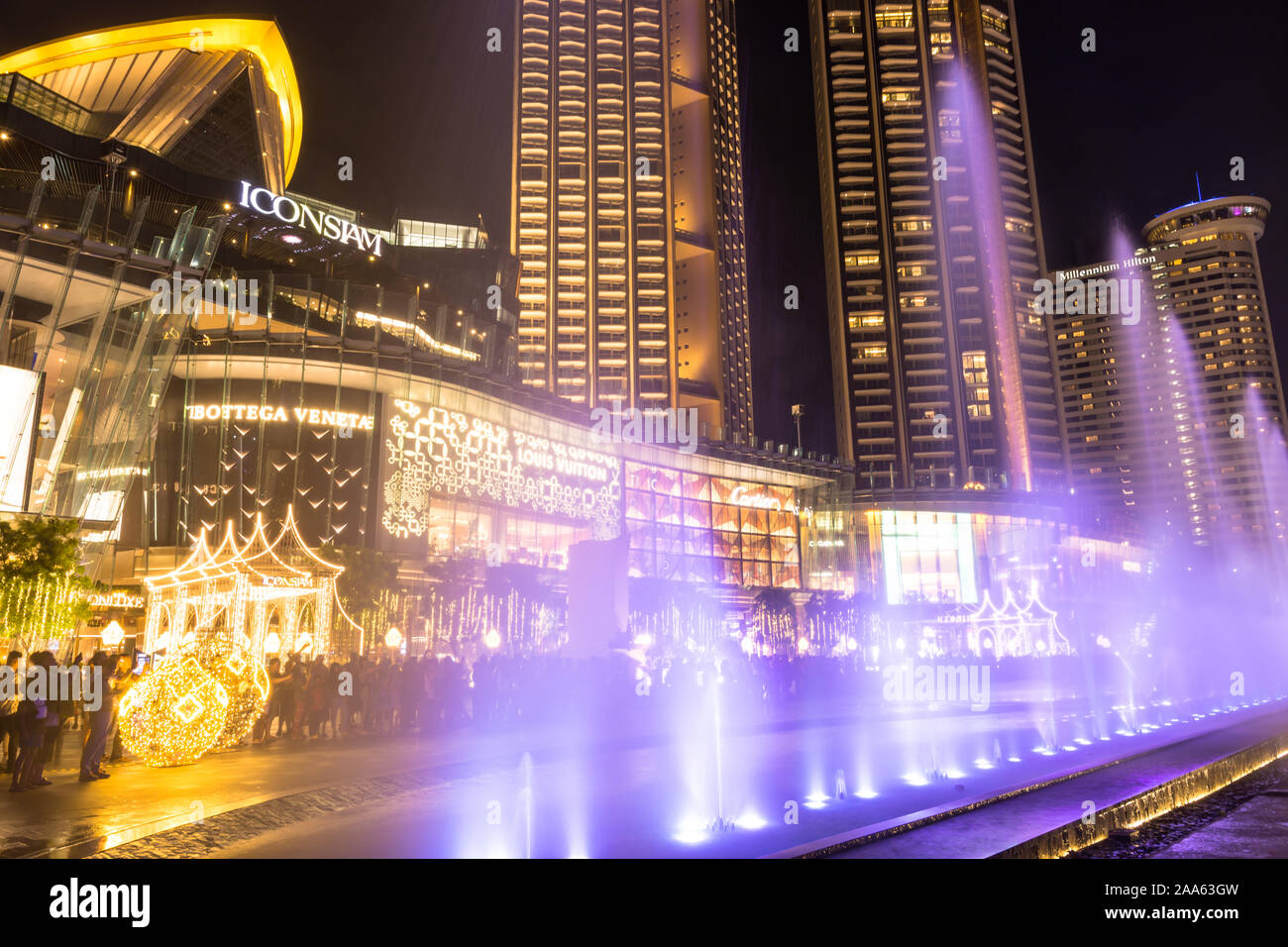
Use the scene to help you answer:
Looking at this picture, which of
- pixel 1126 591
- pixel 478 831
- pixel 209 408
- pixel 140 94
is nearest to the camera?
pixel 478 831

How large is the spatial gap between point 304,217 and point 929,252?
82250 millimetres

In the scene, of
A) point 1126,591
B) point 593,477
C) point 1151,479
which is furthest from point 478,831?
point 1151,479

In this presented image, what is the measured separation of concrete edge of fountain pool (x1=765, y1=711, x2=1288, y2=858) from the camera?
272 inches

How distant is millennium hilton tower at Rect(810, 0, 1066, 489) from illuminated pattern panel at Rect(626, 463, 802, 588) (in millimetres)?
42548

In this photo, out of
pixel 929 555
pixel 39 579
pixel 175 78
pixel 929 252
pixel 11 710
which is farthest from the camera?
pixel 929 252

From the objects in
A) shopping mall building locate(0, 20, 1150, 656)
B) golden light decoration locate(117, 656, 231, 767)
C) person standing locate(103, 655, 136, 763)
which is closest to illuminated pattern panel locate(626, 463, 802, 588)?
shopping mall building locate(0, 20, 1150, 656)

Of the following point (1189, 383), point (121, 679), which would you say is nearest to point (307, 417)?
point (121, 679)

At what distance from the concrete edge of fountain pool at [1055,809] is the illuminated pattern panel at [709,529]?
117 feet

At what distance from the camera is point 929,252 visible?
102 meters

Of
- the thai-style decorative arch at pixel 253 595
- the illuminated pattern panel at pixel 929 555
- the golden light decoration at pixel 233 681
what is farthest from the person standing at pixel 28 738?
the illuminated pattern panel at pixel 929 555

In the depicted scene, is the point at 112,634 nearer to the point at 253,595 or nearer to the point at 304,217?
the point at 253,595

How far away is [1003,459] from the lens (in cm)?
9669
